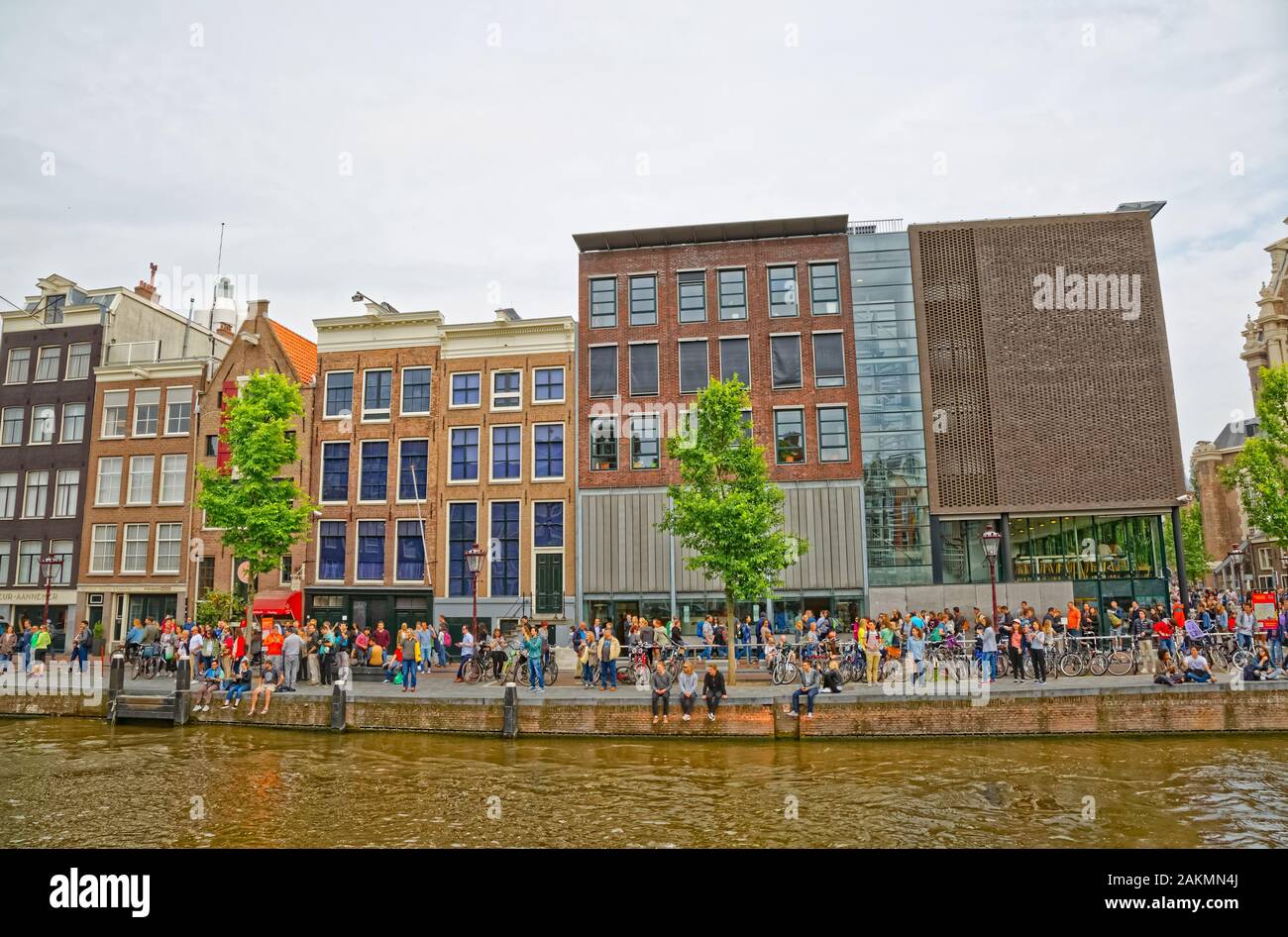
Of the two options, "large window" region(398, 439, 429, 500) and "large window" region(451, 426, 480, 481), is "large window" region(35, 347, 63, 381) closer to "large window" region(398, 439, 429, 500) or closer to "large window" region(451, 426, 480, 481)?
"large window" region(398, 439, 429, 500)

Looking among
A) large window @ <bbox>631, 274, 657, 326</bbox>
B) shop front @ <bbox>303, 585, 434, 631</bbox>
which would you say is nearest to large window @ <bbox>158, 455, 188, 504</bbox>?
shop front @ <bbox>303, 585, 434, 631</bbox>

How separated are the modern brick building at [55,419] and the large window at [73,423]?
5 centimetres

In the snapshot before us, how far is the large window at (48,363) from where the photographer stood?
41062 millimetres

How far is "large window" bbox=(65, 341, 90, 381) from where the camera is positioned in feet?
134

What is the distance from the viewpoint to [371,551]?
115ft

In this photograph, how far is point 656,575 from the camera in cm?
3291

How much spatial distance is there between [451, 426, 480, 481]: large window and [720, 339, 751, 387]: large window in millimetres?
10828

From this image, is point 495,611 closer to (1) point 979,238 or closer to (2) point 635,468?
(2) point 635,468

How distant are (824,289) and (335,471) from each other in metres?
22.3

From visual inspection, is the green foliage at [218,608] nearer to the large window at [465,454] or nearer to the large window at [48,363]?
the large window at [465,454]

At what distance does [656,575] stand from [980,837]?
844 inches

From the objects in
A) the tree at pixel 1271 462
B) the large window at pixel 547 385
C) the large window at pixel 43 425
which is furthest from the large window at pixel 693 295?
the large window at pixel 43 425
